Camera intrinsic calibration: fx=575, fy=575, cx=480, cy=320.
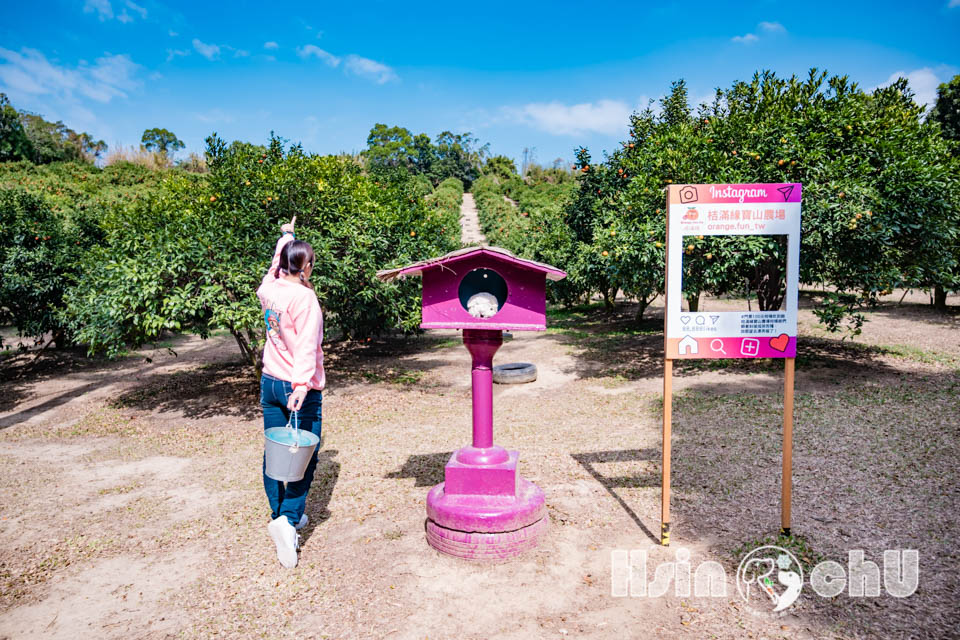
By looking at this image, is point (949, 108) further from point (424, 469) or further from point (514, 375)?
point (424, 469)

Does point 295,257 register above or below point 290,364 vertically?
above

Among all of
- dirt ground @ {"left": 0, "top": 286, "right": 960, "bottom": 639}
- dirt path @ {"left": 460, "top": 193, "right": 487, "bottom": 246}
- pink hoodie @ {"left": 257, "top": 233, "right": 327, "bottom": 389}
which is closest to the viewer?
dirt ground @ {"left": 0, "top": 286, "right": 960, "bottom": 639}

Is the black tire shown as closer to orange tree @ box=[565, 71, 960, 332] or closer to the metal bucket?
orange tree @ box=[565, 71, 960, 332]

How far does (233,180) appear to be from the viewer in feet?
25.8

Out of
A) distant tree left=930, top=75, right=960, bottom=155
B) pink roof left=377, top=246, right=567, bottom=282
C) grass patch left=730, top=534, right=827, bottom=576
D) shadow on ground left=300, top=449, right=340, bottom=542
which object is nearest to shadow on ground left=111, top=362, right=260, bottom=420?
shadow on ground left=300, top=449, right=340, bottom=542

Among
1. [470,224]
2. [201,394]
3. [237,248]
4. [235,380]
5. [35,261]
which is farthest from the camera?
[470,224]

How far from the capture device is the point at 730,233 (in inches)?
145

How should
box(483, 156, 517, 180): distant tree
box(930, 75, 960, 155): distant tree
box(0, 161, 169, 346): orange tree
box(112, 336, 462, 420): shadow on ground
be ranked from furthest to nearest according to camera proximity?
box(483, 156, 517, 180): distant tree
box(930, 75, 960, 155): distant tree
box(0, 161, 169, 346): orange tree
box(112, 336, 462, 420): shadow on ground

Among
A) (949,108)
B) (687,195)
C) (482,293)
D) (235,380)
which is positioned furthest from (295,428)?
→ (949,108)

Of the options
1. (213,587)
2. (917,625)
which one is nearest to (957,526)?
(917,625)

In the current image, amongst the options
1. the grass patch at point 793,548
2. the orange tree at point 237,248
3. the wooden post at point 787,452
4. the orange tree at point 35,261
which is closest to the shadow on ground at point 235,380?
the orange tree at point 237,248

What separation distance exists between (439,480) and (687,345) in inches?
101

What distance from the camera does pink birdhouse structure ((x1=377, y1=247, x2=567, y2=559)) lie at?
12.0ft

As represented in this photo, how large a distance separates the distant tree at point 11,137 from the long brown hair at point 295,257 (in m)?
45.5
